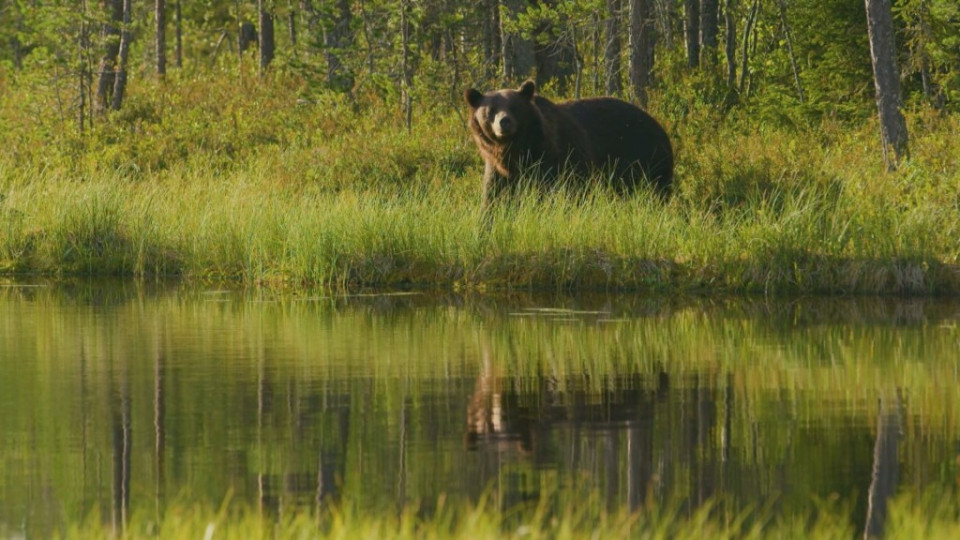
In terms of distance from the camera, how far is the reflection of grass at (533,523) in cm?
556

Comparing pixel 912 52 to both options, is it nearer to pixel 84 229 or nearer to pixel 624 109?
pixel 624 109

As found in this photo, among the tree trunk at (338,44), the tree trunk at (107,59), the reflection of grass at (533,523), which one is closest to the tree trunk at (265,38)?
the tree trunk at (338,44)

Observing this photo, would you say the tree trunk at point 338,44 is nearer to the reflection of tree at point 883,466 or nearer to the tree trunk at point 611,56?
the tree trunk at point 611,56

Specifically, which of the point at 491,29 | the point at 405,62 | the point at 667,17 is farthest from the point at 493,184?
the point at 491,29

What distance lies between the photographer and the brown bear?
17609 millimetres

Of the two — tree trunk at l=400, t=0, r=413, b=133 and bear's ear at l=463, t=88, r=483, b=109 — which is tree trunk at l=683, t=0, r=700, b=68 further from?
bear's ear at l=463, t=88, r=483, b=109

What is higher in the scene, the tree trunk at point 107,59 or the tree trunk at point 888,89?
the tree trunk at point 107,59

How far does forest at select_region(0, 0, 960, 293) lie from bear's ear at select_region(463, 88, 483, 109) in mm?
1251

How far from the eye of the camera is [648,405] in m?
9.12

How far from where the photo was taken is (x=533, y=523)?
5.82 m

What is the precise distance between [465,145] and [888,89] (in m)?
6.14

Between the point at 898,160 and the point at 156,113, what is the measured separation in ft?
51.4

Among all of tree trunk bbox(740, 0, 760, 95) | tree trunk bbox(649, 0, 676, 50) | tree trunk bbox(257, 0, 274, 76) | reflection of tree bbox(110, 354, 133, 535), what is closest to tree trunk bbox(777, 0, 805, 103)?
tree trunk bbox(740, 0, 760, 95)

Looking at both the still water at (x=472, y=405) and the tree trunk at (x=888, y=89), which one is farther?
the tree trunk at (x=888, y=89)
